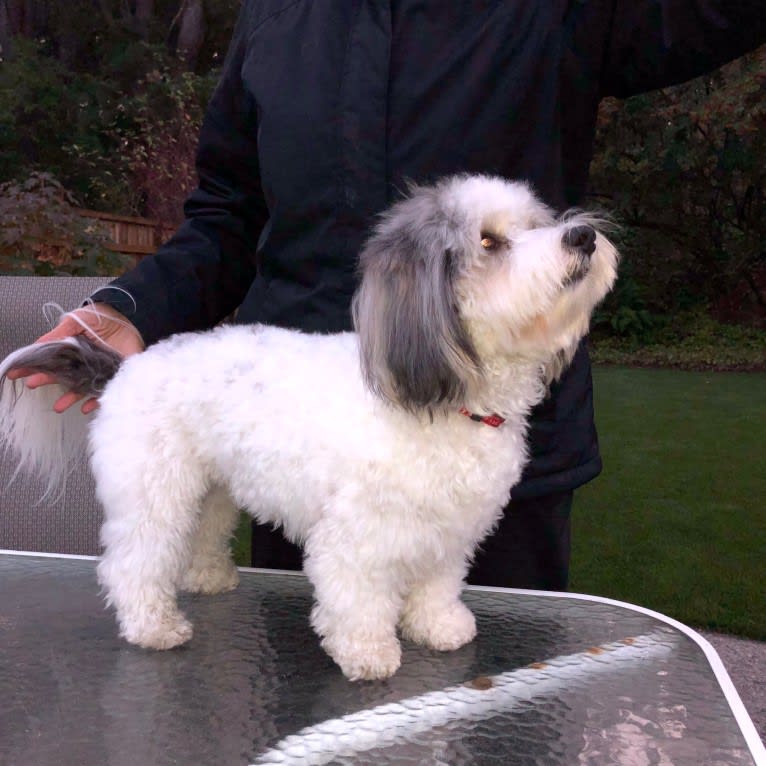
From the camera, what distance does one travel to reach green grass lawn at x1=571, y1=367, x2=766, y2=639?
15.0ft

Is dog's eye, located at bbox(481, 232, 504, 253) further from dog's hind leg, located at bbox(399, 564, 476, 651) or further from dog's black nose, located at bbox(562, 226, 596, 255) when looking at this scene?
dog's hind leg, located at bbox(399, 564, 476, 651)

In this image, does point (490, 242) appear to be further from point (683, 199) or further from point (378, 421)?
point (683, 199)

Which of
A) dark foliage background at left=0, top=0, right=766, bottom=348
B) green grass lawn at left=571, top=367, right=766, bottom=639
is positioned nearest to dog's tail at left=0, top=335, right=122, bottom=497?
green grass lawn at left=571, top=367, right=766, bottom=639

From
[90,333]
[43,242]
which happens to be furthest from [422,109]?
[43,242]

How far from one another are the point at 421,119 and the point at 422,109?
21 millimetres

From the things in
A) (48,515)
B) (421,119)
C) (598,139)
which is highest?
(598,139)

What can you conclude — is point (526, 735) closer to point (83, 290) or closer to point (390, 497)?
point (390, 497)

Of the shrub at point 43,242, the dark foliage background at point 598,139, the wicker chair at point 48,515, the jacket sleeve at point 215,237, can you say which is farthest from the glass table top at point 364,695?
the dark foliage background at point 598,139

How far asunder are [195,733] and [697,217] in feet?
47.7

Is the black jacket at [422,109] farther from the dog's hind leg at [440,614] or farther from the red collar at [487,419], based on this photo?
the red collar at [487,419]

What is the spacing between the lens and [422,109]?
76.5 inches

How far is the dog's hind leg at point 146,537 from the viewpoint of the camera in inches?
68.6

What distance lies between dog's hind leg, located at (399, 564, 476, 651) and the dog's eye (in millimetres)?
623

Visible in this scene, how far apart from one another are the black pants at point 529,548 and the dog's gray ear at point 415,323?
69cm
